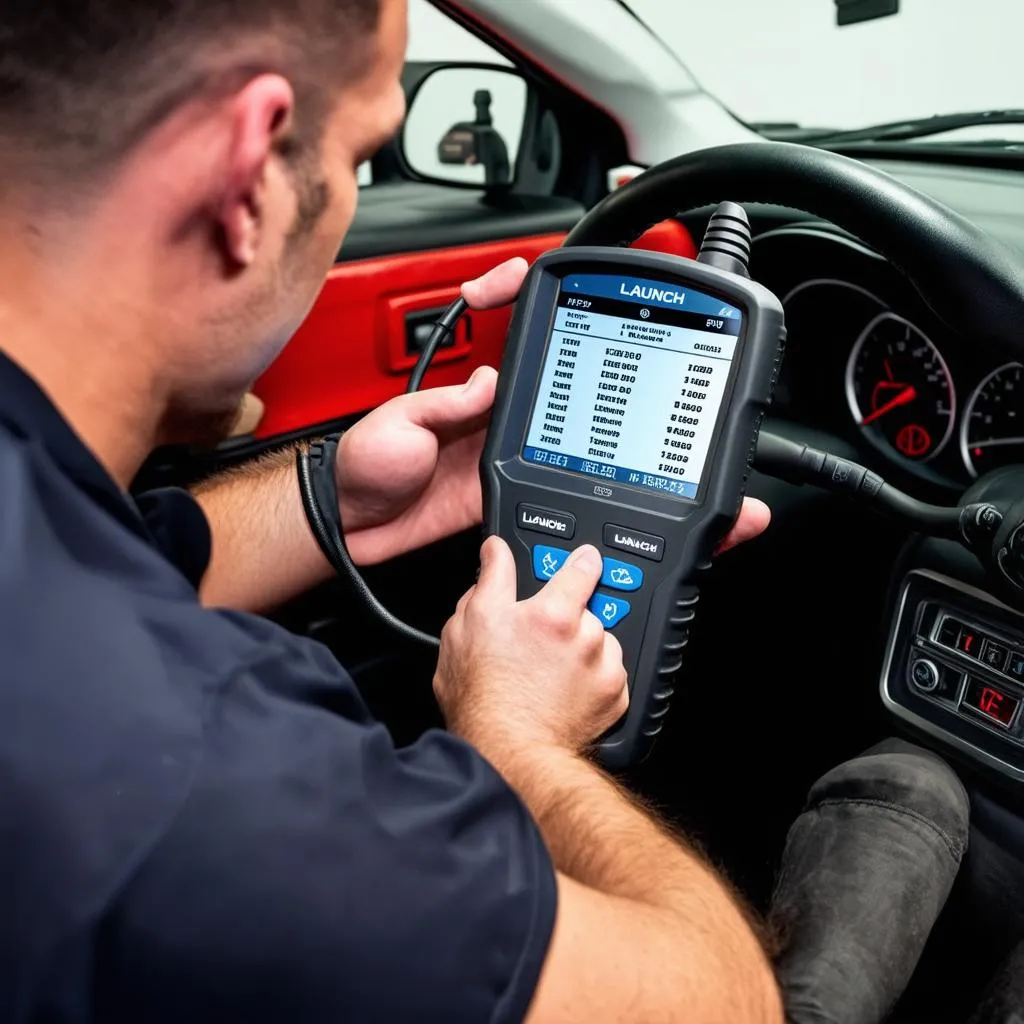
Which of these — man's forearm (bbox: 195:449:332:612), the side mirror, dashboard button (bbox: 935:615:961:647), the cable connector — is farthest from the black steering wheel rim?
the side mirror

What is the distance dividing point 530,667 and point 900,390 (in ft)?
2.49

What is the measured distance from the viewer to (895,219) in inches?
35.0

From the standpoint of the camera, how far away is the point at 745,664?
153 cm

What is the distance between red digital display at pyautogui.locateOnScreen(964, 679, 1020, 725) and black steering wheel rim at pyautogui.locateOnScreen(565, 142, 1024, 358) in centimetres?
42

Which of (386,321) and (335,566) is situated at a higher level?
(386,321)

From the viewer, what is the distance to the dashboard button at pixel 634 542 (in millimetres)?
963

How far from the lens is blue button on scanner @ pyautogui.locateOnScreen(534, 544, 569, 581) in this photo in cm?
99

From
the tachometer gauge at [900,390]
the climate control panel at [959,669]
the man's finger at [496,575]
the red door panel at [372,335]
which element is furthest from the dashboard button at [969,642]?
the red door panel at [372,335]

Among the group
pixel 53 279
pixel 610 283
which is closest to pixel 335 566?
pixel 610 283

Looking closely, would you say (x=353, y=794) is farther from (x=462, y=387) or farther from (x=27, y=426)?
(x=462, y=387)

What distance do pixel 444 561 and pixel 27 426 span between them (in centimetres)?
103

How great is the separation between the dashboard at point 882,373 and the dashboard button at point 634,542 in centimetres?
42

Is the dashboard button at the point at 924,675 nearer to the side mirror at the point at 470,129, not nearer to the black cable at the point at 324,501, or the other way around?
the black cable at the point at 324,501

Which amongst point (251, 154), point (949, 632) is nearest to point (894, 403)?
point (949, 632)
